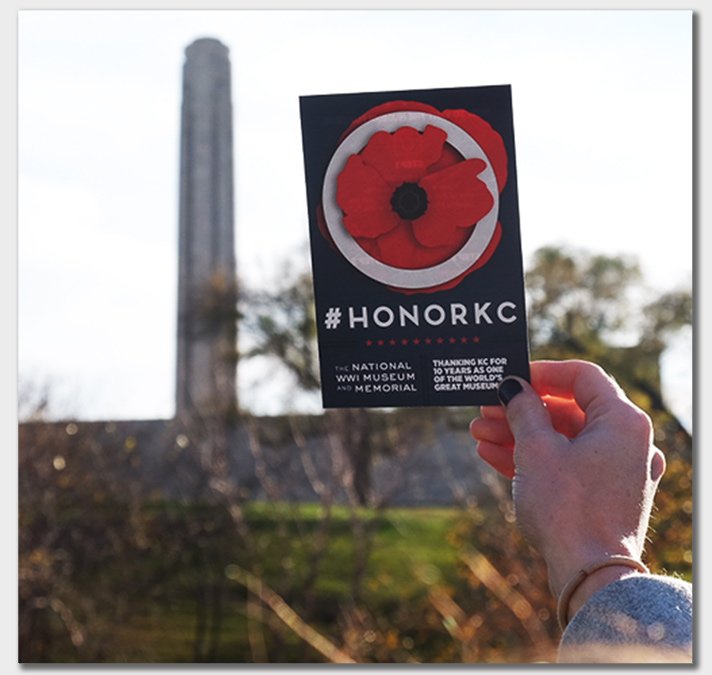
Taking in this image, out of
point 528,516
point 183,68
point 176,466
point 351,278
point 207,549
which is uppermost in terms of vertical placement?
point 183,68

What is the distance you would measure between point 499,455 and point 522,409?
196 mm

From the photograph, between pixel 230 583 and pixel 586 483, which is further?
pixel 230 583

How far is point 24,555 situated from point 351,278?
5020mm

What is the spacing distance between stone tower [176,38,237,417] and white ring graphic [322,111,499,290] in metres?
5.19

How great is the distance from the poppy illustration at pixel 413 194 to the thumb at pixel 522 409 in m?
0.17

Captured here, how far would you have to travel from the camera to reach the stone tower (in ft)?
23.4

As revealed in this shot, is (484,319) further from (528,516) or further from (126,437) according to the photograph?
(126,437)

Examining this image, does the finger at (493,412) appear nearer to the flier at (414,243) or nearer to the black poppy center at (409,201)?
the flier at (414,243)

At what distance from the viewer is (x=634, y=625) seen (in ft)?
2.55

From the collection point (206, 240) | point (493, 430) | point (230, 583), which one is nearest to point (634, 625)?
point (493, 430)

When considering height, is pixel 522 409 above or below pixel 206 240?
below

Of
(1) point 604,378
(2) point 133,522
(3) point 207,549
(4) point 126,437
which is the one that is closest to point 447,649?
(3) point 207,549

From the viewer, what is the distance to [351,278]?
3.47 feet

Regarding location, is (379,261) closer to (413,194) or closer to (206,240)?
(413,194)
